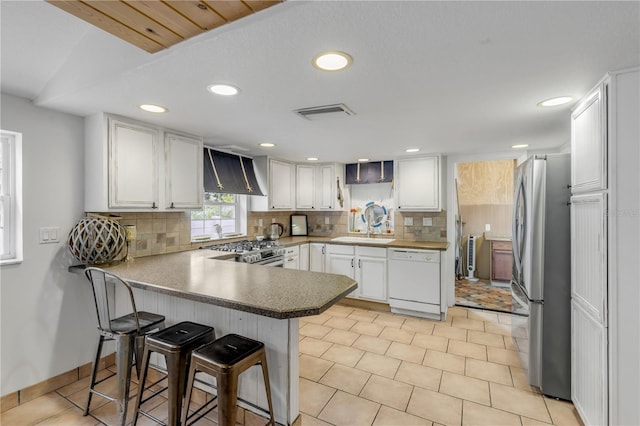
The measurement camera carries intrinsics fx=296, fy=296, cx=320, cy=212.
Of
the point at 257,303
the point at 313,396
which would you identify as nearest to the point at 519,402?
the point at 313,396

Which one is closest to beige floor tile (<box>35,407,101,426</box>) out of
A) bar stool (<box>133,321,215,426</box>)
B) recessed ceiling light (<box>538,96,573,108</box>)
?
bar stool (<box>133,321,215,426</box>)


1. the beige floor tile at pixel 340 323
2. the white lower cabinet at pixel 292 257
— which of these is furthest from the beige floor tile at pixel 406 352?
the white lower cabinet at pixel 292 257

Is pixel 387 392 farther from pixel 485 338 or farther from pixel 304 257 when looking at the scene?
pixel 304 257

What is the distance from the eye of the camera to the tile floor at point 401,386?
6.48 feet

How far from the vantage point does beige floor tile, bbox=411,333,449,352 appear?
3.00m

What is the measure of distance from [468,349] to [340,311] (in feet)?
5.42

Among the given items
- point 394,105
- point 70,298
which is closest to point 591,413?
point 394,105

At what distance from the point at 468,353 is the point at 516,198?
154 centimetres

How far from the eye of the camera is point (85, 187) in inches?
96.3

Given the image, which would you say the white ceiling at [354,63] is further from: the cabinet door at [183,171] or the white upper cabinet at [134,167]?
the cabinet door at [183,171]

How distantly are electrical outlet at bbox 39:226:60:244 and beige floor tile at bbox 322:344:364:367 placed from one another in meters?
2.44

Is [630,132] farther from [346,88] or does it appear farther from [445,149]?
[445,149]

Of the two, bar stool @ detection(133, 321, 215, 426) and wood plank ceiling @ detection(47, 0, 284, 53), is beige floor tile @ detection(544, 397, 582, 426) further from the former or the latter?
wood plank ceiling @ detection(47, 0, 284, 53)

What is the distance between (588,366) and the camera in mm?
1805
